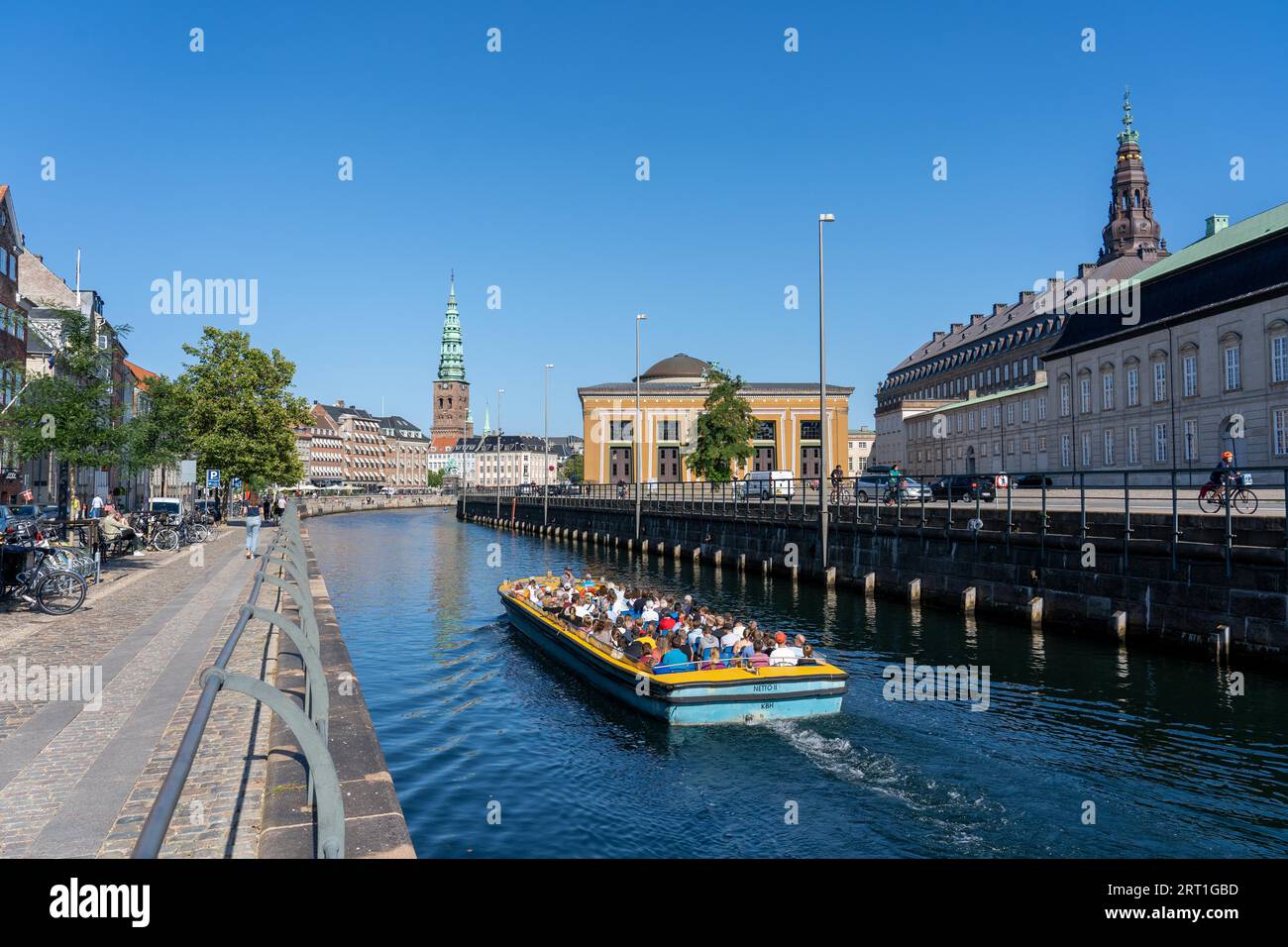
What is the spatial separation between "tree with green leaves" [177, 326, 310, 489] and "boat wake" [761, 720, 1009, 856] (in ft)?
217

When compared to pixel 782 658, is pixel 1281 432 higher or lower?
higher

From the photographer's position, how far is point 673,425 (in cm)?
12050

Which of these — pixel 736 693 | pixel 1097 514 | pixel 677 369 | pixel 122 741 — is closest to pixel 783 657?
pixel 736 693

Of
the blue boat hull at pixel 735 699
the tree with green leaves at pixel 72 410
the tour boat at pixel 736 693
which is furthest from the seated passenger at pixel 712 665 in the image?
the tree with green leaves at pixel 72 410

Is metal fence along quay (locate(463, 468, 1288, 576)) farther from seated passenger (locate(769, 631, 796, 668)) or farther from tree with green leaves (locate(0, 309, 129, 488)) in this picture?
tree with green leaves (locate(0, 309, 129, 488))

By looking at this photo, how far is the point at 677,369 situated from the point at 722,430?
2589 inches

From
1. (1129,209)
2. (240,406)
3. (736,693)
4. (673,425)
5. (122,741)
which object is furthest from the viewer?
(1129,209)

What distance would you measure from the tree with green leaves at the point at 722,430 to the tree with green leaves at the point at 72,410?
169ft

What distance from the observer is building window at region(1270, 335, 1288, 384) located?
149ft

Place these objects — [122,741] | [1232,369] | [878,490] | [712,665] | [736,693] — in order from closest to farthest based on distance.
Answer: [122,741] < [736,693] < [712,665] < [878,490] < [1232,369]

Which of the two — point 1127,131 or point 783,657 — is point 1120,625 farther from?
point 1127,131
